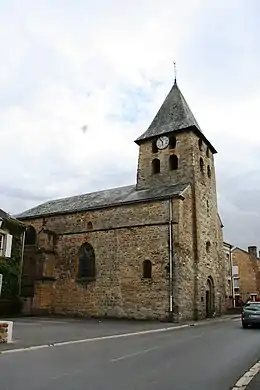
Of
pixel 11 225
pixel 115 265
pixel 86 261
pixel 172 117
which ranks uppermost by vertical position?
pixel 172 117

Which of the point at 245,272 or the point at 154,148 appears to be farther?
the point at 245,272

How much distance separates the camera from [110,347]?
41.1 feet

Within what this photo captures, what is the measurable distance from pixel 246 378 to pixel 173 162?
2686 centimetres

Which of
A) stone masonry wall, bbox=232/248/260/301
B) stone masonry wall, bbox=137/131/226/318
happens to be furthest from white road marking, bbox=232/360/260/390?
stone masonry wall, bbox=232/248/260/301

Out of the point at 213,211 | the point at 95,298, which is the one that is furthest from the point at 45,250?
the point at 213,211

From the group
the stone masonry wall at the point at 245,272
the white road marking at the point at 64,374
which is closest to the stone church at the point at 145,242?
the white road marking at the point at 64,374

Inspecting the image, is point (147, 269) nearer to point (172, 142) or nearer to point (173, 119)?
point (172, 142)

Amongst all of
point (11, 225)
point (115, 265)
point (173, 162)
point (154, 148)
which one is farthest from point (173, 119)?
point (11, 225)

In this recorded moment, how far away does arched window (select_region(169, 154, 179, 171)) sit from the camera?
33.4 meters

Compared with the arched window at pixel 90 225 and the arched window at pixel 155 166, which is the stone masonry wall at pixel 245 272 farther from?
the arched window at pixel 90 225

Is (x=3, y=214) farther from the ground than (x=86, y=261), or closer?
farther from the ground

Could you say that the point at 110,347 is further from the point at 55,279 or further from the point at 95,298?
the point at 55,279

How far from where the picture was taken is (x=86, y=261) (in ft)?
104

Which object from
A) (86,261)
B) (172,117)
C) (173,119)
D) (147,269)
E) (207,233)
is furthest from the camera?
(172,117)
